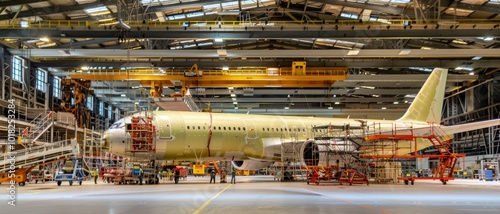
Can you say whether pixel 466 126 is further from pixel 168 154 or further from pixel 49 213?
pixel 49 213

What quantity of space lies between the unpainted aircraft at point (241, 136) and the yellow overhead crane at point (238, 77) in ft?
28.2

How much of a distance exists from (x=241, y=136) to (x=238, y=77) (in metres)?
13.4

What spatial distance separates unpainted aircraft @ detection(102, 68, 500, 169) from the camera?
25812 millimetres

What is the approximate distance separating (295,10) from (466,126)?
728 inches

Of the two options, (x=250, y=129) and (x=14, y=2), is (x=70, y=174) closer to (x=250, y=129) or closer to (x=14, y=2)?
(x=250, y=129)

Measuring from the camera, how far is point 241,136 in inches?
1110

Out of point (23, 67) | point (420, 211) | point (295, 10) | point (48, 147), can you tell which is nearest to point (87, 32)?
point (48, 147)

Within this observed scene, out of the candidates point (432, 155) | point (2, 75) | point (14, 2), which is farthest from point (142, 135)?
point (2, 75)

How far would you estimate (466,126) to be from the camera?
27828mm

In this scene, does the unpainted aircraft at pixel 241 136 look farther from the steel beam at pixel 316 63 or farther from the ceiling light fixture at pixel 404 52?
the steel beam at pixel 316 63

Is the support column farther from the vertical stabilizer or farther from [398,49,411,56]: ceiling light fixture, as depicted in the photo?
[398,49,411,56]: ceiling light fixture

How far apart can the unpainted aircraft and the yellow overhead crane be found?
859 centimetres

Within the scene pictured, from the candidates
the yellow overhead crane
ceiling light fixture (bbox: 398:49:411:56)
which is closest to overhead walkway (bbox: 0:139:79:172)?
the yellow overhead crane

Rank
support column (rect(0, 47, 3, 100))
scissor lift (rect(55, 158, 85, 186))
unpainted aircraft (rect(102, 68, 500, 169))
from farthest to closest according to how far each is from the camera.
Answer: support column (rect(0, 47, 3, 100)) < scissor lift (rect(55, 158, 85, 186)) < unpainted aircraft (rect(102, 68, 500, 169))
